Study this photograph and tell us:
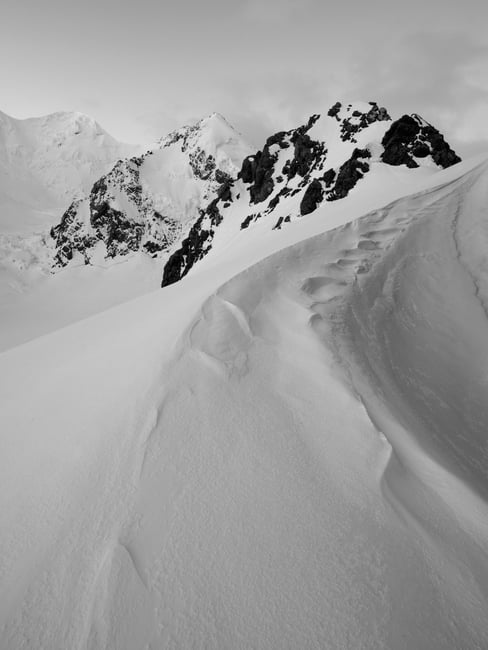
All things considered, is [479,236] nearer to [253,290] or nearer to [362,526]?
[253,290]

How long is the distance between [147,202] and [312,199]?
6264 centimetres

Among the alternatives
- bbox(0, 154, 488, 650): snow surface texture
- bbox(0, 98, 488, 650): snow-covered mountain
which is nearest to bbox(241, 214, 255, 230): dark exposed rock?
bbox(0, 98, 488, 650): snow-covered mountain

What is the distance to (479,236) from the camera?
9344mm

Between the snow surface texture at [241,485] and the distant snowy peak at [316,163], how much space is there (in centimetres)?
2029

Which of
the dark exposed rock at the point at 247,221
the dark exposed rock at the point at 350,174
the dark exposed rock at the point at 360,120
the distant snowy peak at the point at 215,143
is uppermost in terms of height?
the distant snowy peak at the point at 215,143

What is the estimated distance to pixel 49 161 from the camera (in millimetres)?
132250

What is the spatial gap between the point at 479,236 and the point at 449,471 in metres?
8.20

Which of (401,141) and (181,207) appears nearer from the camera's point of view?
(401,141)

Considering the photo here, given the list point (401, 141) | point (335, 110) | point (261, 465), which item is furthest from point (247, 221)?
point (261, 465)

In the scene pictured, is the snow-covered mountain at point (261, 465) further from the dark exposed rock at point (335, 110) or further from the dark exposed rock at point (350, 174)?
the dark exposed rock at point (335, 110)

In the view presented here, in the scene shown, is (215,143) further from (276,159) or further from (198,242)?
(198,242)

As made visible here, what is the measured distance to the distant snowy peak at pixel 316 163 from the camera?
26016mm

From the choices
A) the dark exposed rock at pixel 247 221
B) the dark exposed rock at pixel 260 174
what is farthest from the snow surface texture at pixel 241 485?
the dark exposed rock at pixel 260 174

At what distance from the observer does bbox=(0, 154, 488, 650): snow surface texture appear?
2123 mm
